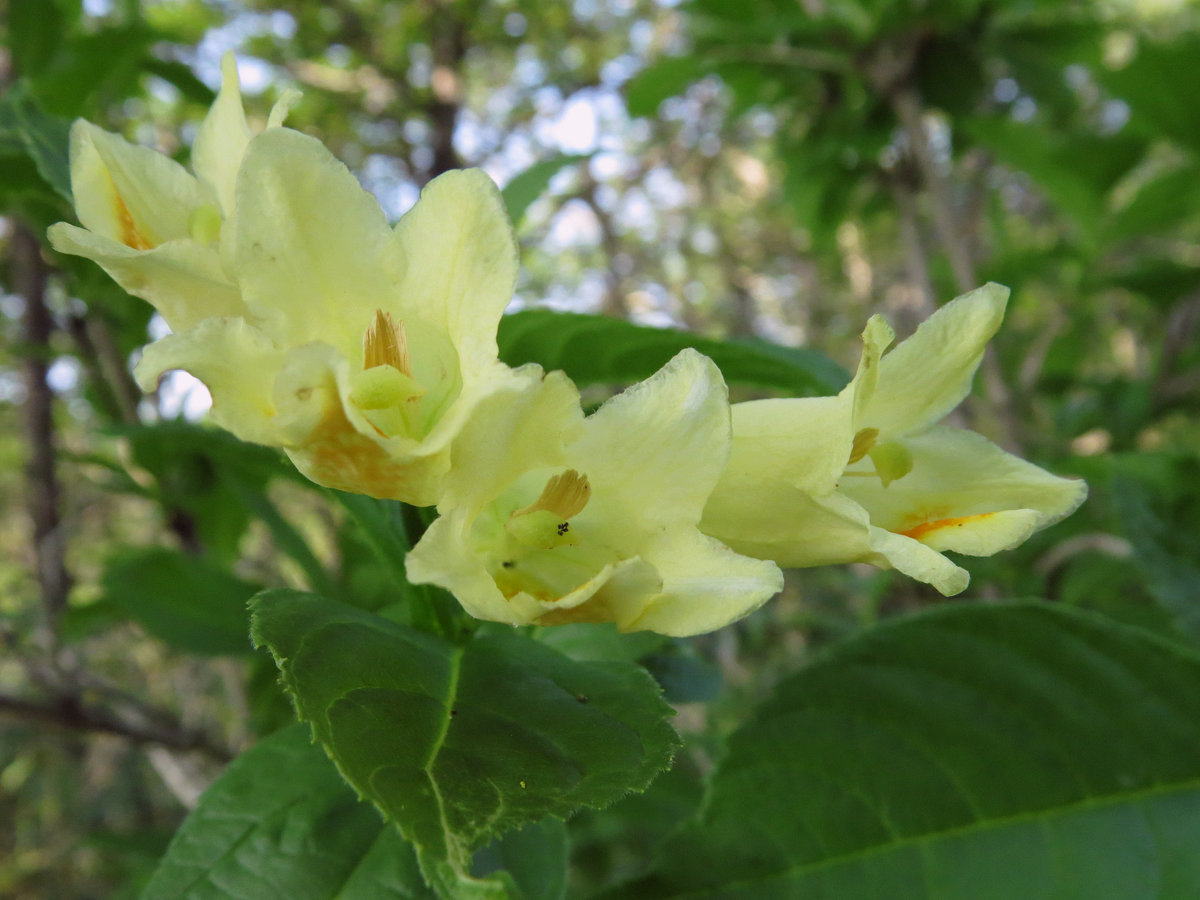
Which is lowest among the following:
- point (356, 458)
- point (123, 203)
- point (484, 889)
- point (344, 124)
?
point (344, 124)

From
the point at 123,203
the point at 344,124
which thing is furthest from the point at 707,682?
the point at 344,124

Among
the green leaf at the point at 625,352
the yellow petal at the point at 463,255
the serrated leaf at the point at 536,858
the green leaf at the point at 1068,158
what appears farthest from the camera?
the green leaf at the point at 1068,158

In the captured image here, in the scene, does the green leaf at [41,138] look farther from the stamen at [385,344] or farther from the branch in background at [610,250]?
the branch in background at [610,250]

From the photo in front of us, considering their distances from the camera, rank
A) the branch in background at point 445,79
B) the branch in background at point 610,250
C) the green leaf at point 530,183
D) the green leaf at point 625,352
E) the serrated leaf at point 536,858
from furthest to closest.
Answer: the branch in background at point 610,250 < the branch in background at point 445,79 < the green leaf at point 530,183 < the green leaf at point 625,352 < the serrated leaf at point 536,858

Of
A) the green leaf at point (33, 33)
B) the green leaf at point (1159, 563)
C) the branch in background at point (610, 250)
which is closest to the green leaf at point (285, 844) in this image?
the green leaf at point (1159, 563)

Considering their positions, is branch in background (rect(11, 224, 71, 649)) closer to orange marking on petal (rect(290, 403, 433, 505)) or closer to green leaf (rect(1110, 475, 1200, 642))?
orange marking on petal (rect(290, 403, 433, 505))

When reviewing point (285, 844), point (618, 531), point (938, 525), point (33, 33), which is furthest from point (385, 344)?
point (33, 33)

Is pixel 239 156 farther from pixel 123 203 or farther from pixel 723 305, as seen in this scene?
pixel 723 305
